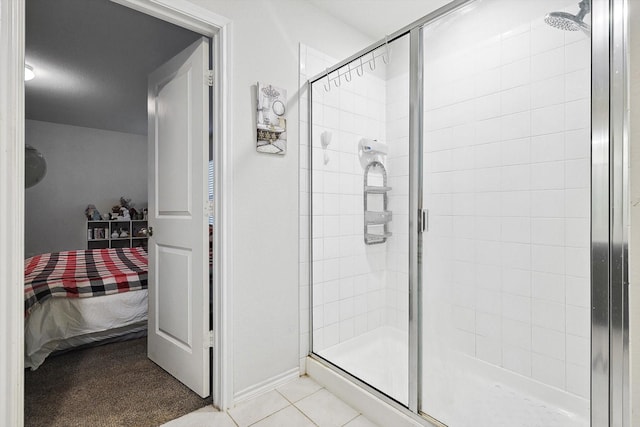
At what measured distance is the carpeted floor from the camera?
179 cm

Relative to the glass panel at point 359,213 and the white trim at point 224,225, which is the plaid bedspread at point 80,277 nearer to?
the white trim at point 224,225

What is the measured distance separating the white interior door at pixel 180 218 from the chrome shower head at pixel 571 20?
181 cm

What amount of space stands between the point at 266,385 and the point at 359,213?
1.34 meters

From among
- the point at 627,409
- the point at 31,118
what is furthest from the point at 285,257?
the point at 31,118

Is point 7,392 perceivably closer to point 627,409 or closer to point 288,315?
point 288,315

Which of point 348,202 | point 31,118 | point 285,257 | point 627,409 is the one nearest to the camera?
Result: point 627,409

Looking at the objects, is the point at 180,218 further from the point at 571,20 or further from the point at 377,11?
the point at 571,20

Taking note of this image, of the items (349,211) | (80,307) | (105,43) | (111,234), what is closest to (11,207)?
(80,307)

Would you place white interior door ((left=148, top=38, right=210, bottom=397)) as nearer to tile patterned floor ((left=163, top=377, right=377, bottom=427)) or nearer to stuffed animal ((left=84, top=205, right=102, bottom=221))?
tile patterned floor ((left=163, top=377, right=377, bottom=427))

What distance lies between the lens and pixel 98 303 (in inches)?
106

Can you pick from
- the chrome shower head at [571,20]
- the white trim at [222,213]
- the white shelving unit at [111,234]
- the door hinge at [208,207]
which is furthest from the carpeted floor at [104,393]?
the white shelving unit at [111,234]

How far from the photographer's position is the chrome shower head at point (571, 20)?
4.00 feet

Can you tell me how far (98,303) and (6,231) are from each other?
170 centimetres

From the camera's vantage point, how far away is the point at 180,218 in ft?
6.93
